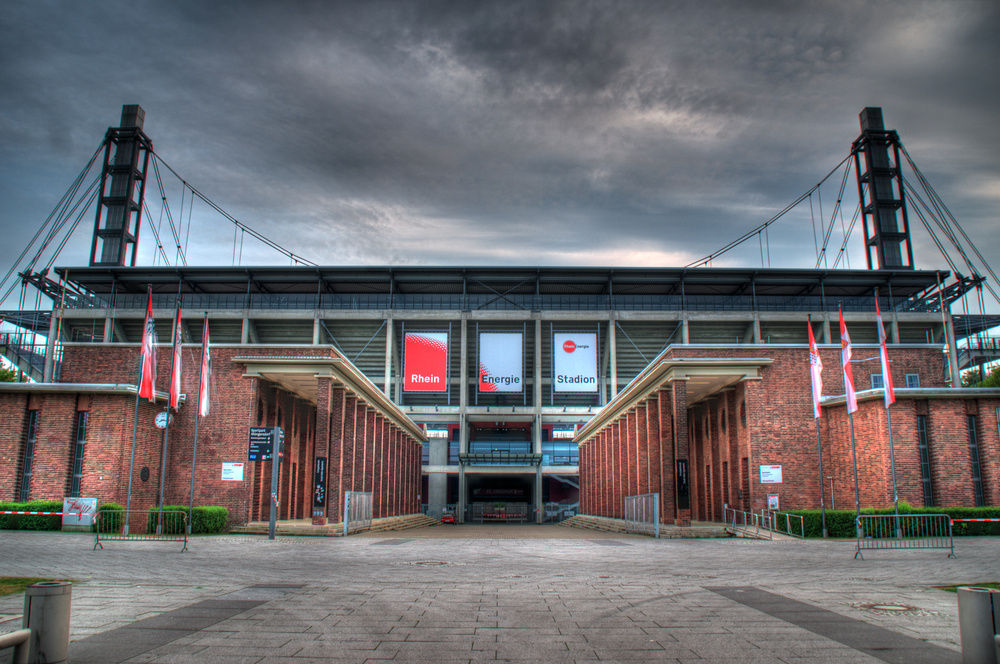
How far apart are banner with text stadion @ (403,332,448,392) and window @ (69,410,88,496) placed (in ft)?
98.3

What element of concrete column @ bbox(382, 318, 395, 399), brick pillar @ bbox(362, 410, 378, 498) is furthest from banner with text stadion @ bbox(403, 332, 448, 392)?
brick pillar @ bbox(362, 410, 378, 498)

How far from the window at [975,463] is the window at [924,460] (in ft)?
5.81

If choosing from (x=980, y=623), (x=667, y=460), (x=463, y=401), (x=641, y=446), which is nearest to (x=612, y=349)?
(x=463, y=401)

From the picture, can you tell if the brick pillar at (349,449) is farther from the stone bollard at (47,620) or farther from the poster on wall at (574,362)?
the poster on wall at (574,362)

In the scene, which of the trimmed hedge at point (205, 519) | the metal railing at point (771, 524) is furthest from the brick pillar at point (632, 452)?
the trimmed hedge at point (205, 519)

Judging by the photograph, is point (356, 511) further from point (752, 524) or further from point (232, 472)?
point (752, 524)

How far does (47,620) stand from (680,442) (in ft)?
83.2

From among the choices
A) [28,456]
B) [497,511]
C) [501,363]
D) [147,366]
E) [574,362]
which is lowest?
[497,511]

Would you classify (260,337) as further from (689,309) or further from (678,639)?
(678,639)

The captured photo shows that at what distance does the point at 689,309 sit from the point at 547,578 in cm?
5288

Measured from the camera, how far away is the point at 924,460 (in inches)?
1057

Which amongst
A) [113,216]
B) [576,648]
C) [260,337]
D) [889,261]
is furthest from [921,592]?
[113,216]

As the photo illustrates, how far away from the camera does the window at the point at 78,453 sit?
26281 millimetres

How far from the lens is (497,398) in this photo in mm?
64875
